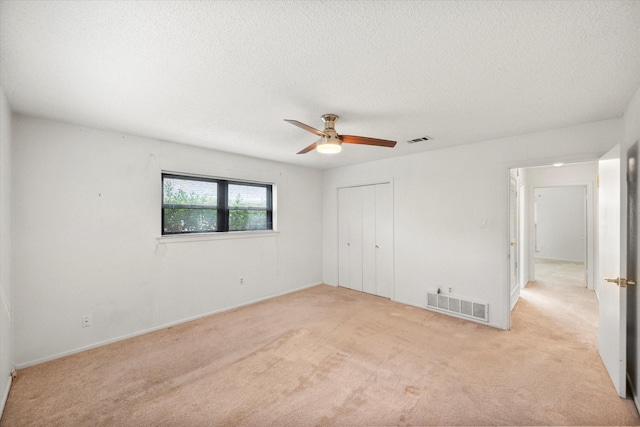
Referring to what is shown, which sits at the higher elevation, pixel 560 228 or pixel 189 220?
pixel 189 220

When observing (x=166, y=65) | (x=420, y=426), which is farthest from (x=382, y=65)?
(x=420, y=426)

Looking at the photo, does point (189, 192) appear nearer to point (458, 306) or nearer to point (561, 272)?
point (458, 306)

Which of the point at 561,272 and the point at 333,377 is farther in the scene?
the point at 561,272

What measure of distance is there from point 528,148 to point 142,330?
16.9 feet

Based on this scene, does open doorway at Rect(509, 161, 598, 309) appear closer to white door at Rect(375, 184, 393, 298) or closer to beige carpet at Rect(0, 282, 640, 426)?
beige carpet at Rect(0, 282, 640, 426)

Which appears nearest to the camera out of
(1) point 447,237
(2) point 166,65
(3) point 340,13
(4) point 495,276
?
(3) point 340,13

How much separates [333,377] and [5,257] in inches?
115

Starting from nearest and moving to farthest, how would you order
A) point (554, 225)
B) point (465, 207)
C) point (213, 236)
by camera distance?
point (465, 207)
point (213, 236)
point (554, 225)

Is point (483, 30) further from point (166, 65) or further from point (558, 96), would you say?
point (166, 65)

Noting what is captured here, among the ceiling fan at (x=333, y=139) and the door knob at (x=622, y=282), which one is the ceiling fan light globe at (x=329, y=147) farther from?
the door knob at (x=622, y=282)

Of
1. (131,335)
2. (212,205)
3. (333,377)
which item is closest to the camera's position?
(333,377)

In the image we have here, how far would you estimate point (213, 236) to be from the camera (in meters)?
3.94

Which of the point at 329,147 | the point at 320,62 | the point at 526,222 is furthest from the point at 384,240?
the point at 320,62

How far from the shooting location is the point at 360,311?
156 inches
